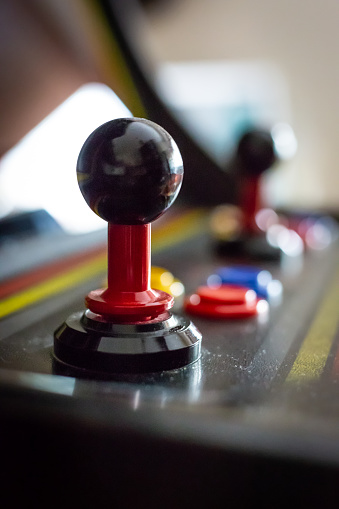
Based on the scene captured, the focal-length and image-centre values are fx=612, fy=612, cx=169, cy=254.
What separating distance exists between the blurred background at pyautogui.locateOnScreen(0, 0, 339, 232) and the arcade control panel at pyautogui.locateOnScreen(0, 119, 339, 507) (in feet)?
0.74

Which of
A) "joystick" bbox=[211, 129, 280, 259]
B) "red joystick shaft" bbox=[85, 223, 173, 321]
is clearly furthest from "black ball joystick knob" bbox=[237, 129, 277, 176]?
"red joystick shaft" bbox=[85, 223, 173, 321]

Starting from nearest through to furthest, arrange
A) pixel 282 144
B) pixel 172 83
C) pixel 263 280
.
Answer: pixel 263 280, pixel 282 144, pixel 172 83

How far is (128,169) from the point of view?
43cm

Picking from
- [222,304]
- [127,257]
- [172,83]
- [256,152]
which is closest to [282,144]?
[256,152]

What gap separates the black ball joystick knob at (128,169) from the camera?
436mm

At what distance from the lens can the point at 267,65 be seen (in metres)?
2.66

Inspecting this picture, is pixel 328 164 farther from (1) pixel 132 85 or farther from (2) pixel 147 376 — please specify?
(2) pixel 147 376

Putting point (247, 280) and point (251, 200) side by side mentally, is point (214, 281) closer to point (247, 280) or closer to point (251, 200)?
point (247, 280)

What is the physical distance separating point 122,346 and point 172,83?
4.43 feet

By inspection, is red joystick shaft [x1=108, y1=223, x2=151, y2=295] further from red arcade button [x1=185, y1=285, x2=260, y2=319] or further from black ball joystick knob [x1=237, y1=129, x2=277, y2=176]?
black ball joystick knob [x1=237, y1=129, x2=277, y2=176]

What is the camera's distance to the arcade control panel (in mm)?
321

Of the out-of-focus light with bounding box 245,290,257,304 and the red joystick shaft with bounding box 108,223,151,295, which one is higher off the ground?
the red joystick shaft with bounding box 108,223,151,295

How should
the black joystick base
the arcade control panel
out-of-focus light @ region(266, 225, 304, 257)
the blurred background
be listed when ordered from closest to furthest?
the arcade control panel
the black joystick base
the blurred background
out-of-focus light @ region(266, 225, 304, 257)

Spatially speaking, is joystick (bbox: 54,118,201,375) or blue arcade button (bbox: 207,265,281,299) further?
blue arcade button (bbox: 207,265,281,299)
